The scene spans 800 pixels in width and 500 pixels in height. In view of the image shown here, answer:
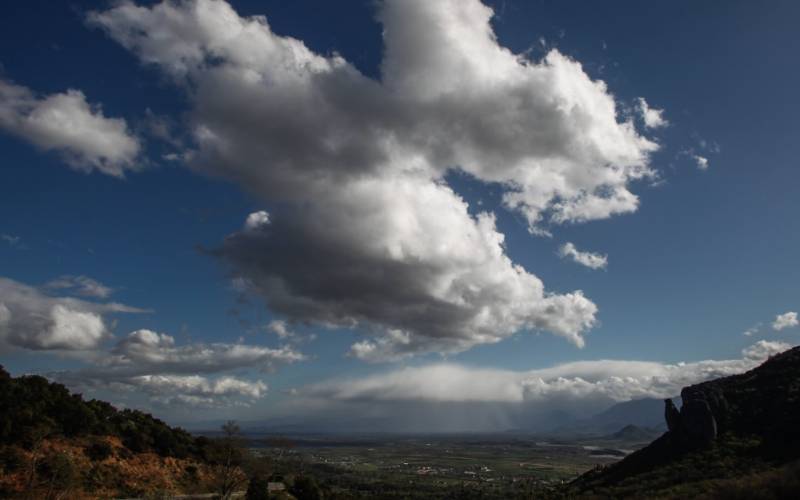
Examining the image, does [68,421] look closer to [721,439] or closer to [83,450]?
[83,450]

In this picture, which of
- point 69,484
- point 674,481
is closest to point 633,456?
point 674,481

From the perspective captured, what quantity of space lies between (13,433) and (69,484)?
38.9ft

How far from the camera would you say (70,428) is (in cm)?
6172

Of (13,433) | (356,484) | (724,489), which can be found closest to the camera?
(724,489)

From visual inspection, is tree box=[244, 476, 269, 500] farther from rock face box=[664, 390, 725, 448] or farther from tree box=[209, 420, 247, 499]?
rock face box=[664, 390, 725, 448]

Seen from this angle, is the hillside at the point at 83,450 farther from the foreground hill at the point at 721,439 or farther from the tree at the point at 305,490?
the foreground hill at the point at 721,439

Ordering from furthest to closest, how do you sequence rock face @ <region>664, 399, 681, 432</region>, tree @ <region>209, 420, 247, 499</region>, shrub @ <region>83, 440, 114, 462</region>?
rock face @ <region>664, 399, 681, 432</region>
tree @ <region>209, 420, 247, 499</region>
shrub @ <region>83, 440, 114, 462</region>

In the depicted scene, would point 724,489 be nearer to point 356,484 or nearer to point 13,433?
point 13,433

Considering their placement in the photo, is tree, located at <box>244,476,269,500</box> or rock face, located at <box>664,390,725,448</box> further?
rock face, located at <box>664,390,725,448</box>

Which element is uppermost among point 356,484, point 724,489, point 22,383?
point 22,383

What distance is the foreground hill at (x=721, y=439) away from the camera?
189 feet

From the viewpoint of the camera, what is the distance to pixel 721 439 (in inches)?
2859

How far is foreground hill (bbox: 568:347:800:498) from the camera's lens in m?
57.7

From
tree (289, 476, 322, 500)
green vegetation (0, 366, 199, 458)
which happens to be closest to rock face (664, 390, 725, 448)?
tree (289, 476, 322, 500)
